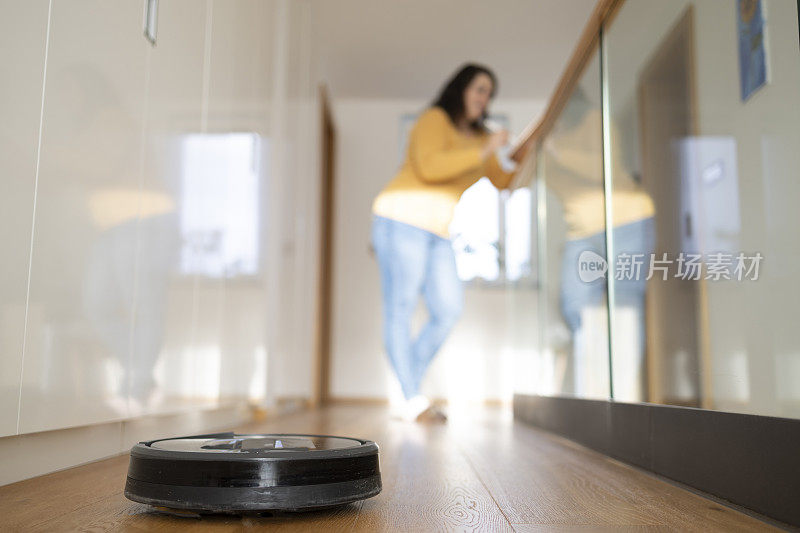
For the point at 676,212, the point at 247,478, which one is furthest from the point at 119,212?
the point at 676,212

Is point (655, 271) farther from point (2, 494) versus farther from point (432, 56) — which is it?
point (432, 56)

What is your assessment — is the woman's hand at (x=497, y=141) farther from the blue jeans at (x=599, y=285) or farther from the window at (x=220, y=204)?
the window at (x=220, y=204)

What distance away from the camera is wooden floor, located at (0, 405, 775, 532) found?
2.61ft

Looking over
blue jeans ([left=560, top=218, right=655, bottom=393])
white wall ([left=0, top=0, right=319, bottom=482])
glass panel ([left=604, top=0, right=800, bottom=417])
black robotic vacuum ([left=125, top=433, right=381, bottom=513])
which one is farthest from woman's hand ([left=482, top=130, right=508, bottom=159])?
black robotic vacuum ([left=125, top=433, right=381, bottom=513])

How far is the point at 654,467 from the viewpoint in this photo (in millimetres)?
1263

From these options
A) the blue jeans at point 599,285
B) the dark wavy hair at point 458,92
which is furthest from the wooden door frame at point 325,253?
the blue jeans at point 599,285

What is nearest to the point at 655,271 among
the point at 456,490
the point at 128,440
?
the point at 456,490

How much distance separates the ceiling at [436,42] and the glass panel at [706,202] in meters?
1.82

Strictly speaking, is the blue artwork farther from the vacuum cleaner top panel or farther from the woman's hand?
the woman's hand

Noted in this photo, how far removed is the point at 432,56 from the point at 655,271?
11.5 feet

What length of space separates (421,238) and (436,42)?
6.66 feet

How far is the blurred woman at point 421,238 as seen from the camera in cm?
307

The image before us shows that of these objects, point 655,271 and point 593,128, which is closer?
point 655,271

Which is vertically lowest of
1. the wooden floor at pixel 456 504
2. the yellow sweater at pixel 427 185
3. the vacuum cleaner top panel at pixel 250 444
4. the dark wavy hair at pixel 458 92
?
the wooden floor at pixel 456 504
